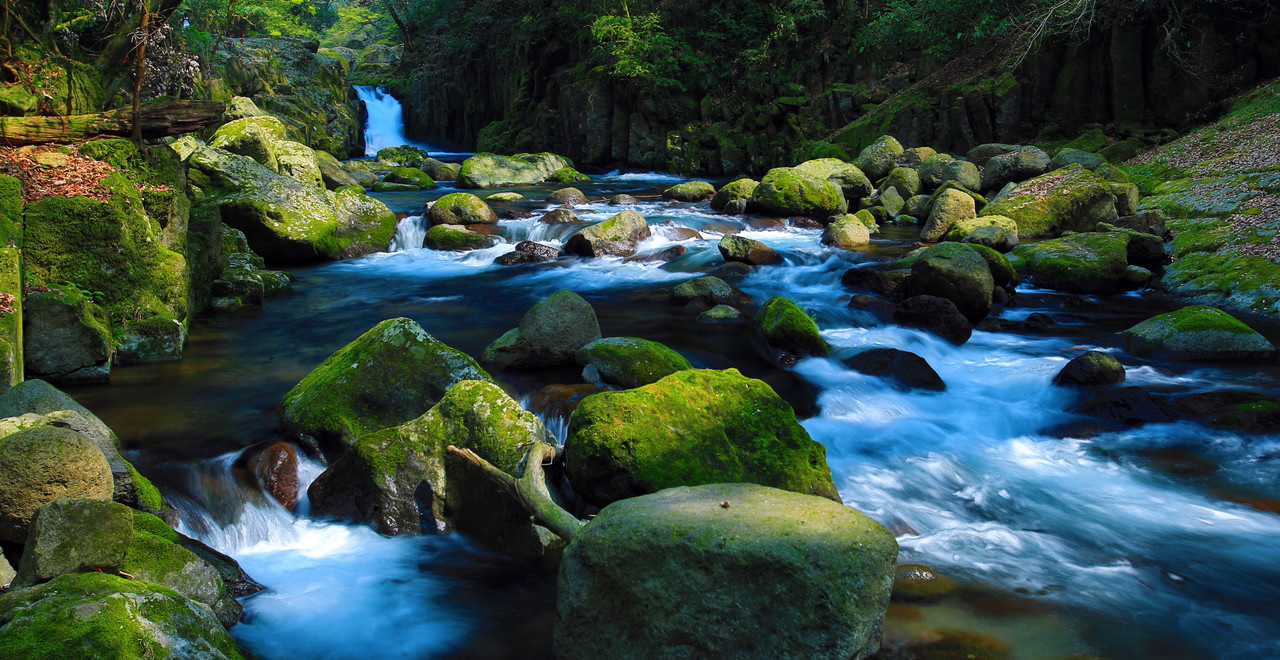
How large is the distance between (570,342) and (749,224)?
33.2 ft

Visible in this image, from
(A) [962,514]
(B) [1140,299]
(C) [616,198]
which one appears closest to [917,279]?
(B) [1140,299]

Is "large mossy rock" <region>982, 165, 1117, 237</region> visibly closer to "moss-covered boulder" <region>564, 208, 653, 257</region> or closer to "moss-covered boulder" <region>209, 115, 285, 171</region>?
"moss-covered boulder" <region>564, 208, 653, 257</region>

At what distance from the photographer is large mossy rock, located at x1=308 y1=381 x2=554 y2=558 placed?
5.06 metres

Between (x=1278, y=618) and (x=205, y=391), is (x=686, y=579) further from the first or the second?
(x=205, y=391)

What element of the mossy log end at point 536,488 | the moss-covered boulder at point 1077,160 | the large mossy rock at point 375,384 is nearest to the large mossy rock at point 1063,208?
the moss-covered boulder at point 1077,160

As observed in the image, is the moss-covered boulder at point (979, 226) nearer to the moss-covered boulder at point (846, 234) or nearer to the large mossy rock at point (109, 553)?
the moss-covered boulder at point (846, 234)

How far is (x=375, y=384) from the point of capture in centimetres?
602

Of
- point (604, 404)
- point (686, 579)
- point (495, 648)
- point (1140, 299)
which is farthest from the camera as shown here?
point (1140, 299)

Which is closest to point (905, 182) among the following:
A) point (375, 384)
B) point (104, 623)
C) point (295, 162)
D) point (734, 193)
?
point (734, 193)

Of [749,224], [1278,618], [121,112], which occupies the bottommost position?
[1278,618]

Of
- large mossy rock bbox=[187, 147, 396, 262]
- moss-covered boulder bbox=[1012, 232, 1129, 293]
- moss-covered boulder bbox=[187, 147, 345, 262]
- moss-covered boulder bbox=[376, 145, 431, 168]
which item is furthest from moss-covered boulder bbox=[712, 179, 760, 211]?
moss-covered boulder bbox=[376, 145, 431, 168]

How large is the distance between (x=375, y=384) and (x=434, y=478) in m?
1.22

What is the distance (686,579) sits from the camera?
322 cm

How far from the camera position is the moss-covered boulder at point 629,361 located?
6832 mm
